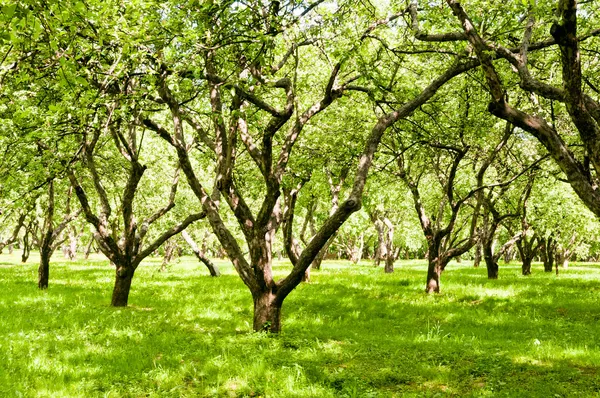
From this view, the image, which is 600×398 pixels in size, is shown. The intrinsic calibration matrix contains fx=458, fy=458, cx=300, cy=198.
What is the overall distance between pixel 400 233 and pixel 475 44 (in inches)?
1552

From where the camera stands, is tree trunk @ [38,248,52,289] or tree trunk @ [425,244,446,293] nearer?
tree trunk @ [425,244,446,293]

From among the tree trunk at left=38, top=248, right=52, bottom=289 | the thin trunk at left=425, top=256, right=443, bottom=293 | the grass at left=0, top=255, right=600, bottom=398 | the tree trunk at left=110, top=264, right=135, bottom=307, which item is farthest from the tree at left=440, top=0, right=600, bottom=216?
the tree trunk at left=38, top=248, right=52, bottom=289

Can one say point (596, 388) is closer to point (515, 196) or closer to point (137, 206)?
point (515, 196)

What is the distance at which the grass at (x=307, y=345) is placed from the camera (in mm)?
7539

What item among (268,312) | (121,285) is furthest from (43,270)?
(268,312)

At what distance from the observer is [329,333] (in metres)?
11.9

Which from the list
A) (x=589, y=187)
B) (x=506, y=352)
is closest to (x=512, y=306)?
(x=506, y=352)

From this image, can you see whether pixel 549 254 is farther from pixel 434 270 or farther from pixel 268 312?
pixel 268 312

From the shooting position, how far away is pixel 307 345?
10.1 meters

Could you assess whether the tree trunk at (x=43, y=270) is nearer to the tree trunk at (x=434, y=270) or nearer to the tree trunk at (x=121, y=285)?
the tree trunk at (x=121, y=285)

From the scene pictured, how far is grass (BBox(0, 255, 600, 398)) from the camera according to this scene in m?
7.54

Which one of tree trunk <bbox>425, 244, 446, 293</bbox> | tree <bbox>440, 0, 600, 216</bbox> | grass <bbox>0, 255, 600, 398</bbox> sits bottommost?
grass <bbox>0, 255, 600, 398</bbox>

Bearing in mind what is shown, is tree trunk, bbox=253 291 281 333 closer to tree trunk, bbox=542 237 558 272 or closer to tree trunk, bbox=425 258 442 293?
tree trunk, bbox=425 258 442 293

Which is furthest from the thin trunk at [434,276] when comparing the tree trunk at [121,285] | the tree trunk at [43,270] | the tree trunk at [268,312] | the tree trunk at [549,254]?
the tree trunk at [549,254]
